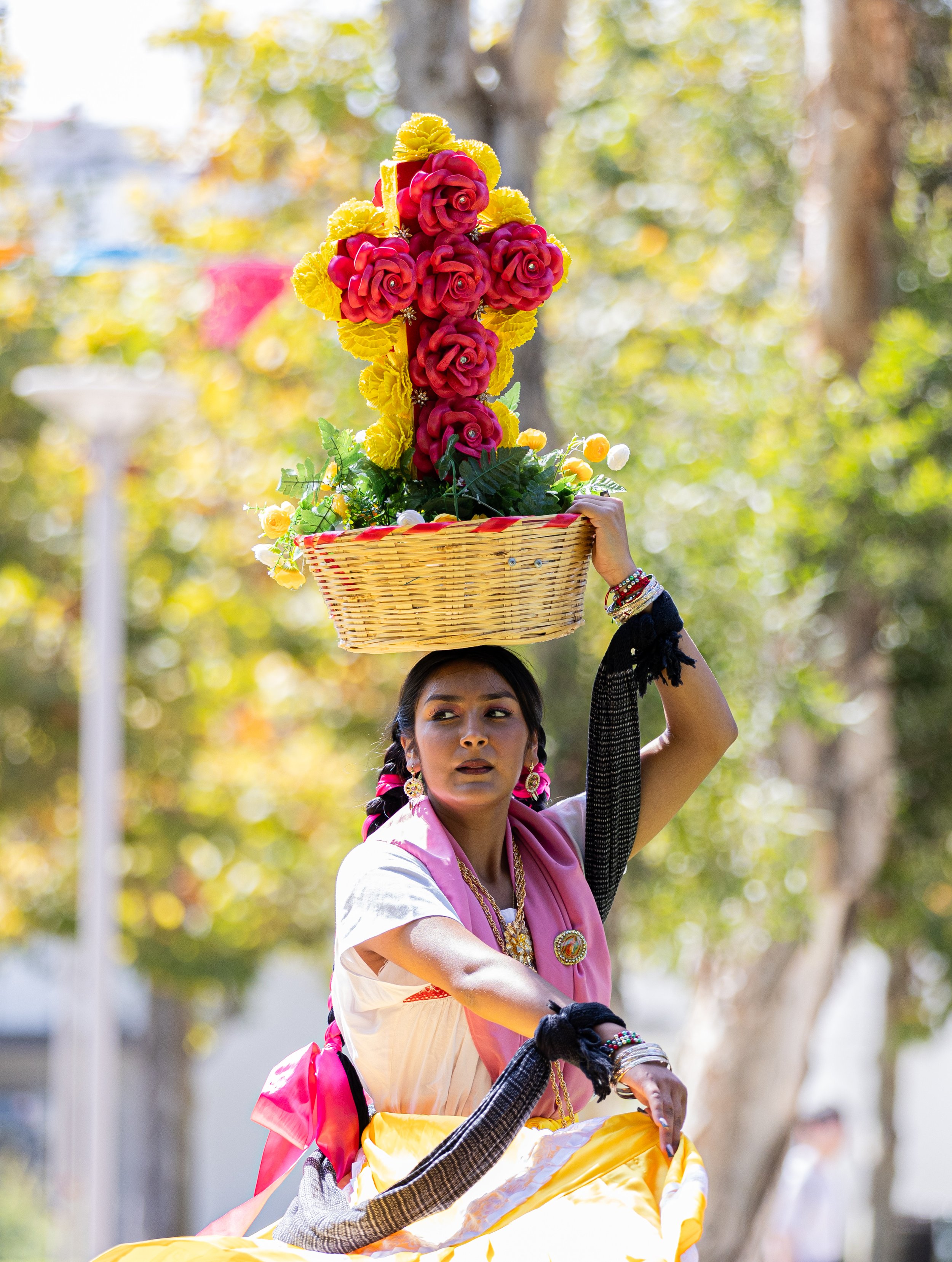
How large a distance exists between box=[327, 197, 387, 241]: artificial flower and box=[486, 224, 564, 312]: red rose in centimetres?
22

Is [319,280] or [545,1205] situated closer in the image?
[545,1205]

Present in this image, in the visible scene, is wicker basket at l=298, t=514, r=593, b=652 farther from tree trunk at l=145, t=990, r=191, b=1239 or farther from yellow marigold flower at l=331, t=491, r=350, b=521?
tree trunk at l=145, t=990, r=191, b=1239

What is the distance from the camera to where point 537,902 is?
2.86m

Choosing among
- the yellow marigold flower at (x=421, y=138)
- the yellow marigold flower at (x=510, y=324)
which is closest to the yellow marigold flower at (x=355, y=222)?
the yellow marigold flower at (x=421, y=138)

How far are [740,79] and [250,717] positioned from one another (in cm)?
530

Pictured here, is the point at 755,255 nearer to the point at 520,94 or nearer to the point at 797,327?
the point at 797,327

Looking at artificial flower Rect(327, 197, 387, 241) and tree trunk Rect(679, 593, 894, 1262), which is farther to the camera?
tree trunk Rect(679, 593, 894, 1262)

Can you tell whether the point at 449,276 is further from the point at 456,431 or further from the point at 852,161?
the point at 852,161

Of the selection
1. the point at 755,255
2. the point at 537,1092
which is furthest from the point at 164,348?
the point at 537,1092

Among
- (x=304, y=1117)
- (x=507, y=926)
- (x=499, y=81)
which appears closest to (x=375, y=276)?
(x=507, y=926)

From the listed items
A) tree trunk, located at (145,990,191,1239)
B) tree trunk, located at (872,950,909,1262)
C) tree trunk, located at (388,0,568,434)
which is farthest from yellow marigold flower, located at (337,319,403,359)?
tree trunk, located at (145,990,191,1239)

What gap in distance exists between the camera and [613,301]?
9.05 m

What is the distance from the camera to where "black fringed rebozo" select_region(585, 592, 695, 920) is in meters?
2.91

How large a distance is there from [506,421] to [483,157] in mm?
489
